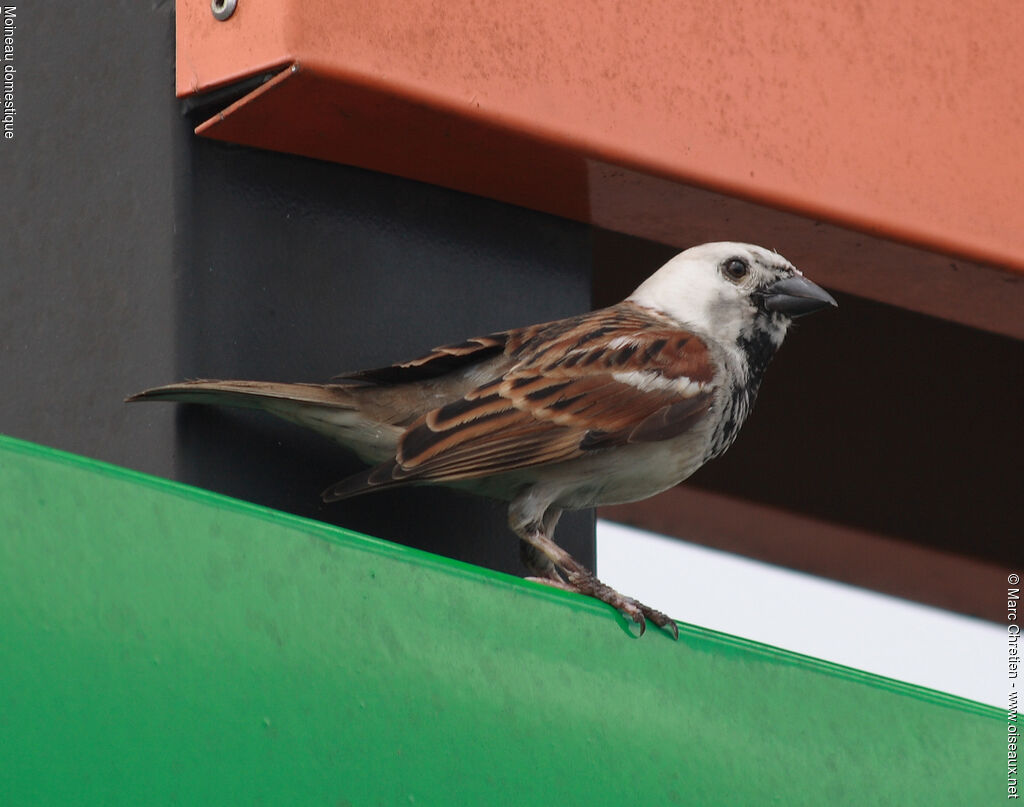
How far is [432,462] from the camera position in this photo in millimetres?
3832

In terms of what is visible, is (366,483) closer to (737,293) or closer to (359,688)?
(359,688)

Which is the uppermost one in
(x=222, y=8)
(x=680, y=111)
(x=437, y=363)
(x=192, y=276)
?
(x=222, y=8)

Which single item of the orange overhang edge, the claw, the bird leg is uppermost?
the orange overhang edge

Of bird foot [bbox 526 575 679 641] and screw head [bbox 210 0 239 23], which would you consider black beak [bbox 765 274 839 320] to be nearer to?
bird foot [bbox 526 575 679 641]

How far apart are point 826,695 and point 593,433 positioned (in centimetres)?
104

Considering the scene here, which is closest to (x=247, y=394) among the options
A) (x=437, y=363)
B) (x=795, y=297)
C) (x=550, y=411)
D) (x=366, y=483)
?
(x=366, y=483)

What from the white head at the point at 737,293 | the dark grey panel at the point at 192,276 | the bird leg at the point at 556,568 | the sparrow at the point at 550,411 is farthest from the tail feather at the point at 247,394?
the white head at the point at 737,293

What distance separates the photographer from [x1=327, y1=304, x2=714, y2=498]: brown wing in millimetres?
3875

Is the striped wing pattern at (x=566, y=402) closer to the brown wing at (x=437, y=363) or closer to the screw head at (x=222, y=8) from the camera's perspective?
the brown wing at (x=437, y=363)

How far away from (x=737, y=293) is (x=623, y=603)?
4.08ft

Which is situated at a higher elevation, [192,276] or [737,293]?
[192,276]

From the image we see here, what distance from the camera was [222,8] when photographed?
12.6ft

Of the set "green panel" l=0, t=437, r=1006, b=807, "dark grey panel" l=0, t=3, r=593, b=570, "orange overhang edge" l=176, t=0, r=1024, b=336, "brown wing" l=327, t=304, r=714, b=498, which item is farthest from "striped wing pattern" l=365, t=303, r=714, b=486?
"green panel" l=0, t=437, r=1006, b=807

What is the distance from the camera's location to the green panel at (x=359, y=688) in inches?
91.4
